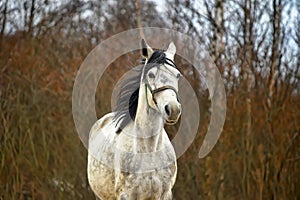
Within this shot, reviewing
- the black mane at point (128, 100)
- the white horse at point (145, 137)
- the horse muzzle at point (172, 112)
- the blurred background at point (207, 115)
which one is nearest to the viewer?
the horse muzzle at point (172, 112)

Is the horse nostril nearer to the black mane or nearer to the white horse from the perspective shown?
the white horse

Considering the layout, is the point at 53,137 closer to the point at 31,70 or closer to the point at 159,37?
the point at 31,70

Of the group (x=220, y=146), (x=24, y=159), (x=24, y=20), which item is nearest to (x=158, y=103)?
(x=220, y=146)

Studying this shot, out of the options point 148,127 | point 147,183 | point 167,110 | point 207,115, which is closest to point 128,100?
point 148,127

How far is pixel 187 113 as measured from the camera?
6047mm

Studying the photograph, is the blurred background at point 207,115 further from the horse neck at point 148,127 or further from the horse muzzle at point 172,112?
the horse muzzle at point 172,112

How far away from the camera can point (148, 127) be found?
3.46m

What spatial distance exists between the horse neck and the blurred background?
1.61 m

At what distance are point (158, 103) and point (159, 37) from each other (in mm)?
4347

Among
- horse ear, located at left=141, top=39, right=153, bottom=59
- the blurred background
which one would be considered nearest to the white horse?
horse ear, located at left=141, top=39, right=153, bottom=59

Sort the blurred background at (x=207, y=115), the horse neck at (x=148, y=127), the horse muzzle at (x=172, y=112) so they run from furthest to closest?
1. the blurred background at (x=207, y=115)
2. the horse neck at (x=148, y=127)
3. the horse muzzle at (x=172, y=112)

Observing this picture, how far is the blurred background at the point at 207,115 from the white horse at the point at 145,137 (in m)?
1.36

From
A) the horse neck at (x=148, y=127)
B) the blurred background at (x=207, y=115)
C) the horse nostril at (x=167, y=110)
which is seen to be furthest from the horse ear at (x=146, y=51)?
the blurred background at (x=207, y=115)

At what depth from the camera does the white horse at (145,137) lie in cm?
323
